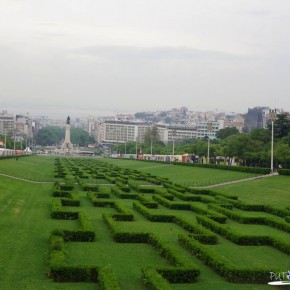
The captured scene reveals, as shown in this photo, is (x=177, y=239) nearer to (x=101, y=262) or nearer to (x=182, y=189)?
(x=101, y=262)

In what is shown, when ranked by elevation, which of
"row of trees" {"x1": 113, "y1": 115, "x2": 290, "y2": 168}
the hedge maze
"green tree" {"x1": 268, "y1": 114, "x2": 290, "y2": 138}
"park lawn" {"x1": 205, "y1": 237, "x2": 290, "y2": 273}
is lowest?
"park lawn" {"x1": 205, "y1": 237, "x2": 290, "y2": 273}

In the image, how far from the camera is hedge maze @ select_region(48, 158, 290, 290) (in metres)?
12.7

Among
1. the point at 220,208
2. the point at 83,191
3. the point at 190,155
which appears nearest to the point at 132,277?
the point at 220,208

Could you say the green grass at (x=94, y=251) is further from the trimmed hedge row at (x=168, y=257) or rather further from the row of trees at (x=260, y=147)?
the row of trees at (x=260, y=147)

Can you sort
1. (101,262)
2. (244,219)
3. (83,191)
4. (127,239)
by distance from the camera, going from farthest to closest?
1. (83,191)
2. (244,219)
3. (127,239)
4. (101,262)

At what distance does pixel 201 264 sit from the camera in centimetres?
1457

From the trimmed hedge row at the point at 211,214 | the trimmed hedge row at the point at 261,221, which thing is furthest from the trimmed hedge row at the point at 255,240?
the trimmed hedge row at the point at 261,221

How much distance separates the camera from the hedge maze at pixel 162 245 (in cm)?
1273

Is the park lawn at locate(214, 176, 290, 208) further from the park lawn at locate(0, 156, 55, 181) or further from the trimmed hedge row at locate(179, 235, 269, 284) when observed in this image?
the park lawn at locate(0, 156, 55, 181)

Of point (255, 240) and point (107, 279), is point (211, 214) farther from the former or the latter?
point (107, 279)

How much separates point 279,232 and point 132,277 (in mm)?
9896

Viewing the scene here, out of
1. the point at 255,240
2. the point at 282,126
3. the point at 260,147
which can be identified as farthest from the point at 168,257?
the point at 282,126

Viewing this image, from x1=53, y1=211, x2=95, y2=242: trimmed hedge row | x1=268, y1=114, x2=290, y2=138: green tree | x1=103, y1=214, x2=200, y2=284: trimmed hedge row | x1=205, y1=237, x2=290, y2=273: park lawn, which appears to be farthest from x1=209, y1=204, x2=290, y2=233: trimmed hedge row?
x1=268, y1=114, x2=290, y2=138: green tree

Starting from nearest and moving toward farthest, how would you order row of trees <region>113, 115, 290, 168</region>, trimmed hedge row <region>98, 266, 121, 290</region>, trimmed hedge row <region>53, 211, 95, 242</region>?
trimmed hedge row <region>98, 266, 121, 290</region>, trimmed hedge row <region>53, 211, 95, 242</region>, row of trees <region>113, 115, 290, 168</region>
